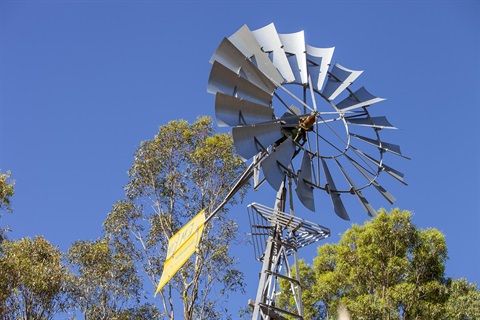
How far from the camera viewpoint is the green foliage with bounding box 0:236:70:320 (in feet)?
50.0

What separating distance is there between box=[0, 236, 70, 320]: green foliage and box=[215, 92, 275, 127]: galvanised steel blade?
30.8ft

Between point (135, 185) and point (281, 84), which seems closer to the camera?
point (281, 84)

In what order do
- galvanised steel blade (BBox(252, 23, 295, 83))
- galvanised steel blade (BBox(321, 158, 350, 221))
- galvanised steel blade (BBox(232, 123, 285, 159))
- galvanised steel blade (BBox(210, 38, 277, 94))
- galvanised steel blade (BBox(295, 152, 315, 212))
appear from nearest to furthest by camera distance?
galvanised steel blade (BBox(232, 123, 285, 159))
galvanised steel blade (BBox(295, 152, 315, 212))
galvanised steel blade (BBox(210, 38, 277, 94))
galvanised steel blade (BBox(321, 158, 350, 221))
galvanised steel blade (BBox(252, 23, 295, 83))

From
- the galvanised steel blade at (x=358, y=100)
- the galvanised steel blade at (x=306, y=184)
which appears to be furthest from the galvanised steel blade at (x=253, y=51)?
the galvanised steel blade at (x=358, y=100)

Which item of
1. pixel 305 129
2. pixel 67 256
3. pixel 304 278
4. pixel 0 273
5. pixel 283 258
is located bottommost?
pixel 283 258

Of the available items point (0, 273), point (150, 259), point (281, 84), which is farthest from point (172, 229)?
point (281, 84)

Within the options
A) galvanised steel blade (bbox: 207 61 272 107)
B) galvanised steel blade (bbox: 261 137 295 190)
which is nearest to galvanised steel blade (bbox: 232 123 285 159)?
galvanised steel blade (bbox: 261 137 295 190)

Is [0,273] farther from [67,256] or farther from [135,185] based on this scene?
[135,185]

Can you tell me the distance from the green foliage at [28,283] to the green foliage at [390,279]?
240 inches

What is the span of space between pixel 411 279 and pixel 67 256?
8.51 meters

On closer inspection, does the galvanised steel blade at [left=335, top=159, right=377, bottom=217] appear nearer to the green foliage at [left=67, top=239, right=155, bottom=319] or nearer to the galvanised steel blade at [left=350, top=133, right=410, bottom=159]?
the galvanised steel blade at [left=350, top=133, right=410, bottom=159]

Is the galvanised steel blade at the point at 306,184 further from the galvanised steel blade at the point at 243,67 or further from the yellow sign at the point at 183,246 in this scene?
the yellow sign at the point at 183,246

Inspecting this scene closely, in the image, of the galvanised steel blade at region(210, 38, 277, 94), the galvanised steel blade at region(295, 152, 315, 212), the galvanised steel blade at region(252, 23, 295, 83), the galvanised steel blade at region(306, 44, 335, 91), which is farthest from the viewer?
the galvanised steel blade at region(306, 44, 335, 91)

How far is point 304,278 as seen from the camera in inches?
779
